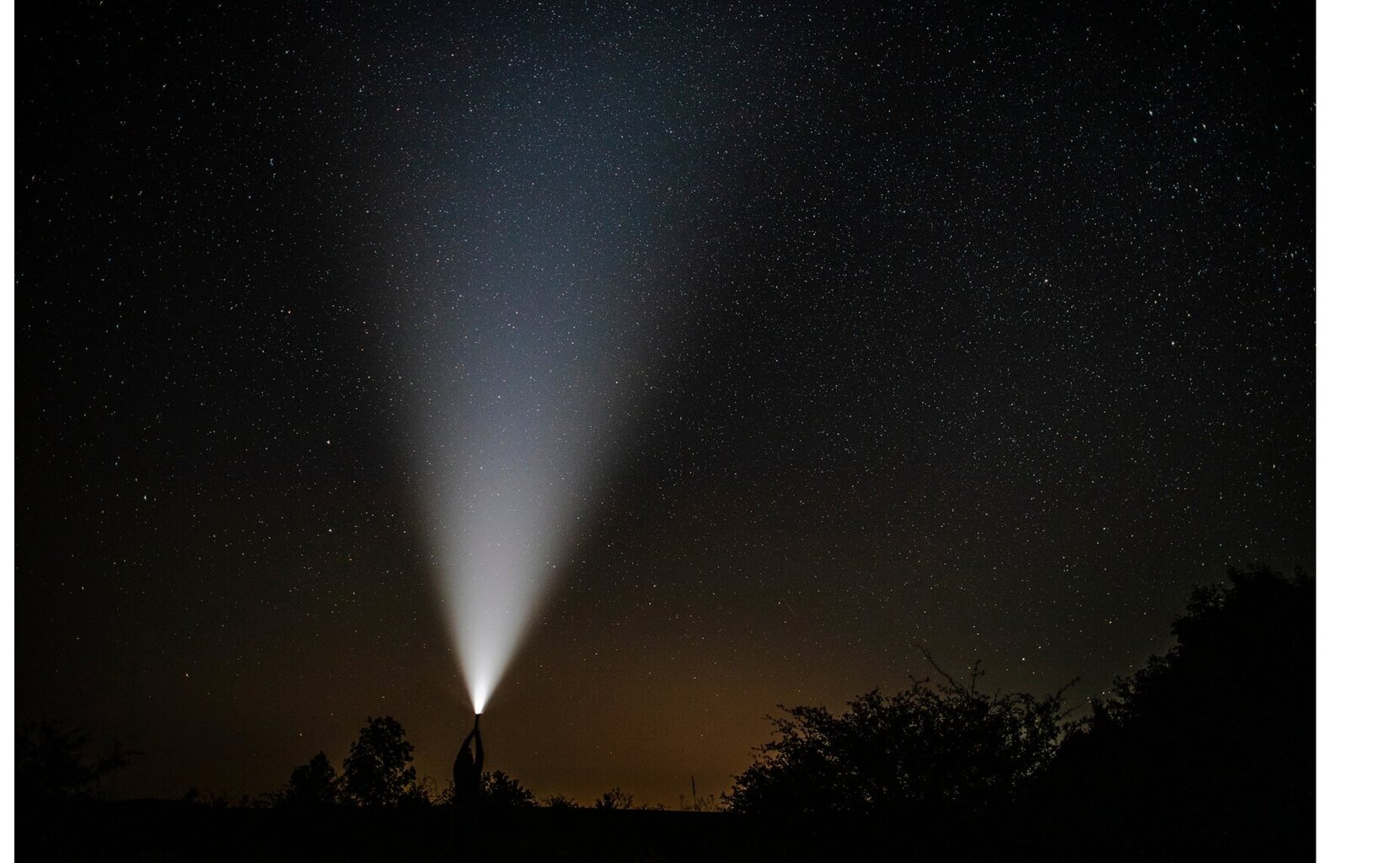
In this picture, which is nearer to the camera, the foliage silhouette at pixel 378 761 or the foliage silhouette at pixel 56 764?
the foliage silhouette at pixel 56 764

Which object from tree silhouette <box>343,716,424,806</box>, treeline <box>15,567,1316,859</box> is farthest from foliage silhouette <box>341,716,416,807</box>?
treeline <box>15,567,1316,859</box>

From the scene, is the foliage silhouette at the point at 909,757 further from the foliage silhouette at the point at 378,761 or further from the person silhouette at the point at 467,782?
the foliage silhouette at the point at 378,761

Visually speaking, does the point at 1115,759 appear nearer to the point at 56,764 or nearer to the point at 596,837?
the point at 596,837

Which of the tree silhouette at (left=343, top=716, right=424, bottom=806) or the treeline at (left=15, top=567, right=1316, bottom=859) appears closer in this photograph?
the treeline at (left=15, top=567, right=1316, bottom=859)

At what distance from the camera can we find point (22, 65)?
6270 mm

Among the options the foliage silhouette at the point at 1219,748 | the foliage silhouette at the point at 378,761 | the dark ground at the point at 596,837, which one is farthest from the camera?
the foliage silhouette at the point at 378,761

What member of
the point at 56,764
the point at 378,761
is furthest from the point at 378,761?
the point at 56,764

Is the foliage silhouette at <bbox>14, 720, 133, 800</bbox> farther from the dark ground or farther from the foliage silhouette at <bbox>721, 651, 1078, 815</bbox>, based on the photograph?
the foliage silhouette at <bbox>721, 651, 1078, 815</bbox>

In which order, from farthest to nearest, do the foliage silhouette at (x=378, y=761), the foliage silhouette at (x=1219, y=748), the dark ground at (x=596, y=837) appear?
the foliage silhouette at (x=378, y=761) < the dark ground at (x=596, y=837) < the foliage silhouette at (x=1219, y=748)

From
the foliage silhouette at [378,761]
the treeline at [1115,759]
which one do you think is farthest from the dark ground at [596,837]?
the foliage silhouette at [378,761]

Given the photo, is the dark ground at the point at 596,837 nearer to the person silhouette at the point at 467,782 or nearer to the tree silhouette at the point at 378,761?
the person silhouette at the point at 467,782

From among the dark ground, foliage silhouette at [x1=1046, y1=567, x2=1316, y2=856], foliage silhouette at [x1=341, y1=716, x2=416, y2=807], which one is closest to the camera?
foliage silhouette at [x1=1046, y1=567, x2=1316, y2=856]
